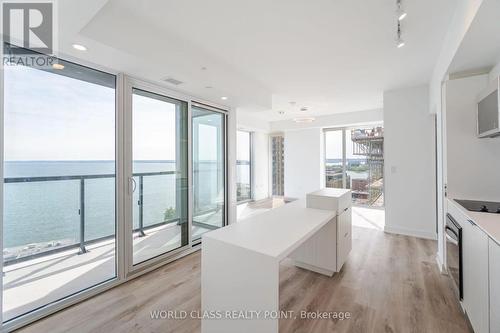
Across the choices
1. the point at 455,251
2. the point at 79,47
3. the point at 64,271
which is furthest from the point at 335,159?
the point at 64,271

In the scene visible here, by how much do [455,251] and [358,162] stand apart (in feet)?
15.1

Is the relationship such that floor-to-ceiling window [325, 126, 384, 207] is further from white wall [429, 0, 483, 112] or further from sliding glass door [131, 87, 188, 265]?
sliding glass door [131, 87, 188, 265]

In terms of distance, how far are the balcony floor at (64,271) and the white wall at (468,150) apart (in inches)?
138

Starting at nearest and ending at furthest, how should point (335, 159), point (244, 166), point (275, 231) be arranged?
point (275, 231)
point (335, 159)
point (244, 166)

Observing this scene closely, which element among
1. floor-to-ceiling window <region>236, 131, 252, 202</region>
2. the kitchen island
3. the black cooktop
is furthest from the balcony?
floor-to-ceiling window <region>236, 131, 252, 202</region>

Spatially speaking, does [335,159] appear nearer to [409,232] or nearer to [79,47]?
[409,232]

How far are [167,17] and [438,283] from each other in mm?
3933

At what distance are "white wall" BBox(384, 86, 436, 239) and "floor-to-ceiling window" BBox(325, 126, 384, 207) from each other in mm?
2070

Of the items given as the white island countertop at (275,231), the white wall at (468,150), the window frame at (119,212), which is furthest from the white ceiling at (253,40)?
the white island countertop at (275,231)

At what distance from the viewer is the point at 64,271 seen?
8.11 feet

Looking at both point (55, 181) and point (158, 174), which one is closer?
point (55, 181)

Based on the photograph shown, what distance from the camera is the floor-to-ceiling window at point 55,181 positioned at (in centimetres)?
187

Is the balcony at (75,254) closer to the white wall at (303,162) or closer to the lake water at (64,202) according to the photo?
the lake water at (64,202)

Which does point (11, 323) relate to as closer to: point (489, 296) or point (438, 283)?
point (489, 296)
